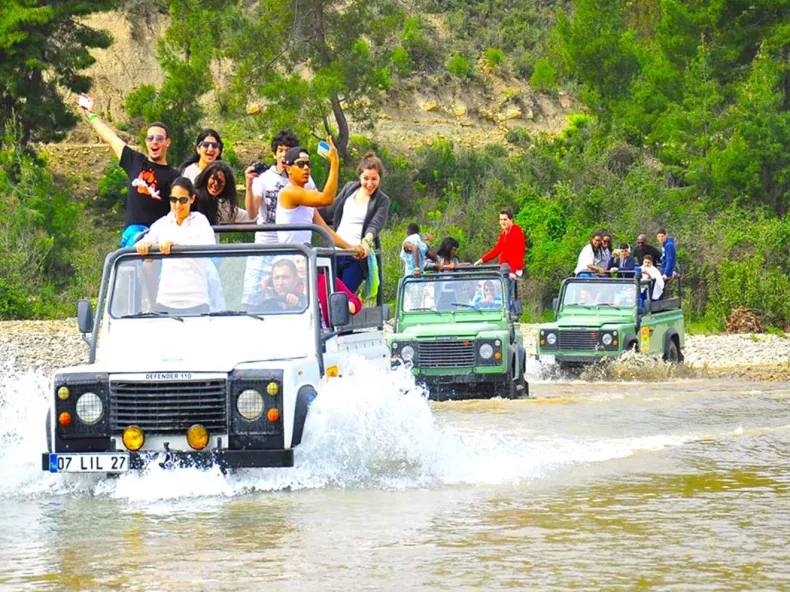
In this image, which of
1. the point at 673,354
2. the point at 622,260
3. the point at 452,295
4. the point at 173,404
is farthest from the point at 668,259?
the point at 173,404

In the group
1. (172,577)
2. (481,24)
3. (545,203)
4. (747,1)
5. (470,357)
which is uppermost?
(481,24)

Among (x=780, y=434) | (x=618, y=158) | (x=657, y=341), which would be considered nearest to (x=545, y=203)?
(x=618, y=158)

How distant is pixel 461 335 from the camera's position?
58.4ft

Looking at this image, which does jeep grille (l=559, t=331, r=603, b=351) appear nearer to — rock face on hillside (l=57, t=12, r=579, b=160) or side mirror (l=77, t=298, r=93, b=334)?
side mirror (l=77, t=298, r=93, b=334)

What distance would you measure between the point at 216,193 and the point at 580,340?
10.7m

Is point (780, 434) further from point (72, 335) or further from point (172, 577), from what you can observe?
point (72, 335)

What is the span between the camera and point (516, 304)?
18078 mm

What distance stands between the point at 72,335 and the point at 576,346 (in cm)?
825

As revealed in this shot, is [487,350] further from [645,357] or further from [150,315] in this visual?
[150,315]

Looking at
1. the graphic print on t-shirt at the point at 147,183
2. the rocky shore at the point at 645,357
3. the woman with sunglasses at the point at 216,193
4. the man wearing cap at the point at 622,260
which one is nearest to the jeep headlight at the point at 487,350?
the rocky shore at the point at 645,357

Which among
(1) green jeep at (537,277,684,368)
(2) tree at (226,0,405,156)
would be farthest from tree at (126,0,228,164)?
(1) green jeep at (537,277,684,368)

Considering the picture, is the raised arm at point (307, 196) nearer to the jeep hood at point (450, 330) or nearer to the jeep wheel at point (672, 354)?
the jeep hood at point (450, 330)

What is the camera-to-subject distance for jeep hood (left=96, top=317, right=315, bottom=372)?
9.71 metres

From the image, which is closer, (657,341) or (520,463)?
(520,463)
